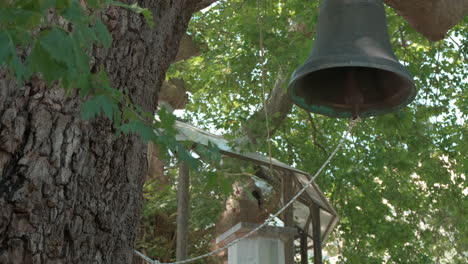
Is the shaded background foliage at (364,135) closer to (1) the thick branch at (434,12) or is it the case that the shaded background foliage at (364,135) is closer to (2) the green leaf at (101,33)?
(1) the thick branch at (434,12)

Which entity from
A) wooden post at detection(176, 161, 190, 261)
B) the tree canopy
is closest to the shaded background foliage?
the tree canopy

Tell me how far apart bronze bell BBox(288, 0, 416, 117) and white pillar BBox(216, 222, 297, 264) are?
5.08 ft

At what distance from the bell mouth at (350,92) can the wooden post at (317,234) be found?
4392 mm

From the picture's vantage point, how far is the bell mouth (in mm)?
3369

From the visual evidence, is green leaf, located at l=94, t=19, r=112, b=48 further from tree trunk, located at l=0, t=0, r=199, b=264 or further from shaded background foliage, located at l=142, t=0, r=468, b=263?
shaded background foliage, located at l=142, t=0, r=468, b=263

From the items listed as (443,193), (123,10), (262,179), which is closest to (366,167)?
(443,193)

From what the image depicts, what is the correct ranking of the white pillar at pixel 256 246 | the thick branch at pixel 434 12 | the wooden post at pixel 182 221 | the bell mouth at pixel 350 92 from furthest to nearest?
the wooden post at pixel 182 221, the white pillar at pixel 256 246, the thick branch at pixel 434 12, the bell mouth at pixel 350 92

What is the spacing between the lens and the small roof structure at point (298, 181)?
6.35 metres

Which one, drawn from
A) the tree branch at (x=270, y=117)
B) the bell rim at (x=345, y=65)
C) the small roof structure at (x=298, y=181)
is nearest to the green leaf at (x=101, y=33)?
the bell rim at (x=345, y=65)

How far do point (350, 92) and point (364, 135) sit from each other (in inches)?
282

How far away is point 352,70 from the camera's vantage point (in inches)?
137

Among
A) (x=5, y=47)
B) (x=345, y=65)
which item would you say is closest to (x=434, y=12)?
(x=345, y=65)

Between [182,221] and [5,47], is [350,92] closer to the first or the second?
[5,47]

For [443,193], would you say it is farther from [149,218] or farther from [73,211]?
[73,211]
